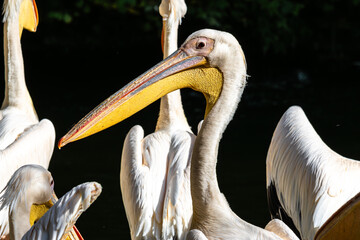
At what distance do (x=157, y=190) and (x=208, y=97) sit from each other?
792 millimetres

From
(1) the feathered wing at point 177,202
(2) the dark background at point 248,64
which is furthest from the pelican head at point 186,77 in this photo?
(2) the dark background at point 248,64

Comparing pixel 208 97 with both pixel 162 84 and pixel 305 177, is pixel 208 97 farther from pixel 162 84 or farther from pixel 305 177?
pixel 305 177

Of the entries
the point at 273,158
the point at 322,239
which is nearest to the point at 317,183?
the point at 273,158

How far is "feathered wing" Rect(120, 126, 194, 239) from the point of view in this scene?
141 inches

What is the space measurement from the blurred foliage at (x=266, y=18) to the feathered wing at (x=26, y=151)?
753 cm

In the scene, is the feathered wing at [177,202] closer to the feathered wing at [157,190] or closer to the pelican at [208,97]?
the feathered wing at [157,190]

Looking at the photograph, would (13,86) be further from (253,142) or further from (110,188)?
(253,142)

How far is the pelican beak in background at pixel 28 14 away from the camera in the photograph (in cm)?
496

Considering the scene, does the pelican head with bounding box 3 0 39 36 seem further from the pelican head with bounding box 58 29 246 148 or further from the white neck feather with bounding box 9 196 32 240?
the white neck feather with bounding box 9 196 32 240

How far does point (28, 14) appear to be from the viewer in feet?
16.5

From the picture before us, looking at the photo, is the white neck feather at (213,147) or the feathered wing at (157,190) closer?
the white neck feather at (213,147)

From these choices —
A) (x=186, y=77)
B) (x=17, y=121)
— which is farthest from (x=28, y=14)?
(x=186, y=77)

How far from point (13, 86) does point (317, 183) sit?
2132mm

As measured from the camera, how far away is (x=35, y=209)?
2941 mm
